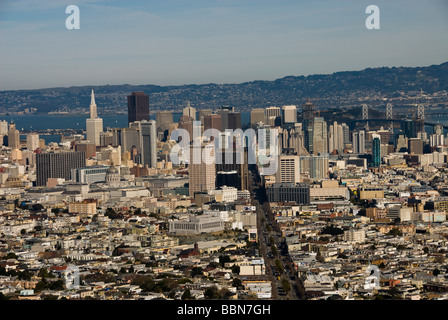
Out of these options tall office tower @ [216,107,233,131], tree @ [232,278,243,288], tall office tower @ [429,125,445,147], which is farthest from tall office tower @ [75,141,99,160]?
tree @ [232,278,243,288]

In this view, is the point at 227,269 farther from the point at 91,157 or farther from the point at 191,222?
the point at 91,157

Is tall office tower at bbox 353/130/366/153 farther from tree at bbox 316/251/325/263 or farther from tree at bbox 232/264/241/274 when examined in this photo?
tree at bbox 232/264/241/274

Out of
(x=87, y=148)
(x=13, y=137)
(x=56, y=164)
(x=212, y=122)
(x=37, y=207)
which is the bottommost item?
(x=37, y=207)

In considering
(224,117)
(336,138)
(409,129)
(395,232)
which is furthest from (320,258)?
(409,129)

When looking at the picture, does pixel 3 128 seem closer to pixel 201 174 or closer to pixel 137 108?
pixel 137 108

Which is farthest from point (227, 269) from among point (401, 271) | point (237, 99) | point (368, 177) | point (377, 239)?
point (237, 99)

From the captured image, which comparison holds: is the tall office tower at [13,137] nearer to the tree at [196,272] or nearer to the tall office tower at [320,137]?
the tall office tower at [320,137]
